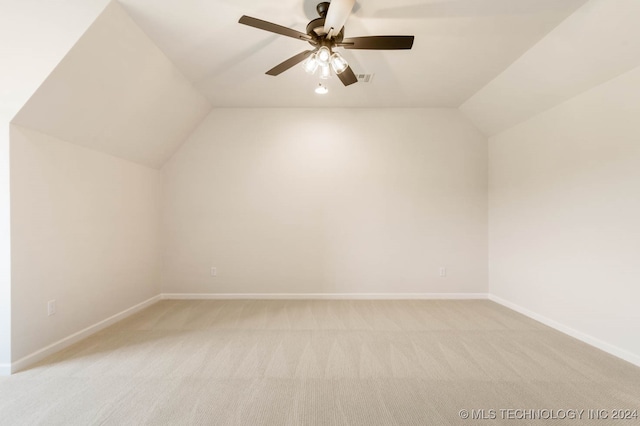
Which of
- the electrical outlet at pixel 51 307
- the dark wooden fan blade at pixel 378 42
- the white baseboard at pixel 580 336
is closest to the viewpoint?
the dark wooden fan blade at pixel 378 42

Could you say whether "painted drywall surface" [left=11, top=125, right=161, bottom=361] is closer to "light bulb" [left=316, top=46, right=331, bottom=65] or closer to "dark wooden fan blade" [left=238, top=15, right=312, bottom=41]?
"dark wooden fan blade" [left=238, top=15, right=312, bottom=41]

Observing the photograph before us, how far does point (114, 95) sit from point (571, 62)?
420 cm

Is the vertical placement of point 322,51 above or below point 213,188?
above

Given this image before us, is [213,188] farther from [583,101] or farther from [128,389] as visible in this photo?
[583,101]

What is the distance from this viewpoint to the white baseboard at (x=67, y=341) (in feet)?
7.34

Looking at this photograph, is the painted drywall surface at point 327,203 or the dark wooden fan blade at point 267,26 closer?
the dark wooden fan blade at point 267,26

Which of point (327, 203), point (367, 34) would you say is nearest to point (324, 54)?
point (367, 34)

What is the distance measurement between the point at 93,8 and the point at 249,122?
2.25 m

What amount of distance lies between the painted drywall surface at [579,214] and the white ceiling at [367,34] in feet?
2.97

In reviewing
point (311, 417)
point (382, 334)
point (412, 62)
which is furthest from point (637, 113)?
point (311, 417)

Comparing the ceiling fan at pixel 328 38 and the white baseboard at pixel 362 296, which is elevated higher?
the ceiling fan at pixel 328 38

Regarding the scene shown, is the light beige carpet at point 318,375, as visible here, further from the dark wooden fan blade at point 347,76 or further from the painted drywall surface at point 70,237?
the dark wooden fan blade at point 347,76

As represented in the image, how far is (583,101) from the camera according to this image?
2.74 metres

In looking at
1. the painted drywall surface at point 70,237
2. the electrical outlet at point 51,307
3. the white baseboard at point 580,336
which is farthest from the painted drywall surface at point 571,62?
the electrical outlet at point 51,307
